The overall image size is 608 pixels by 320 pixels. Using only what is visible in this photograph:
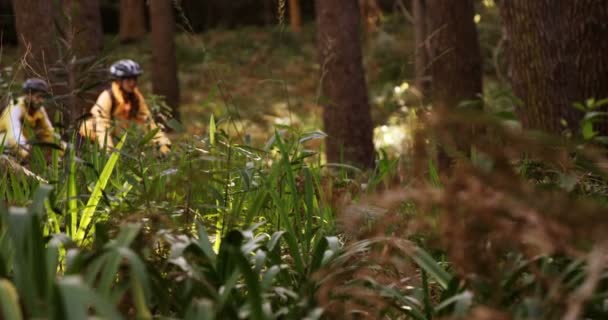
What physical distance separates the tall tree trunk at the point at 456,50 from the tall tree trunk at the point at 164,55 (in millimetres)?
8501

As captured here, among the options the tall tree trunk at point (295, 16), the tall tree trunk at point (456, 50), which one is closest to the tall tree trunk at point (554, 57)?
the tall tree trunk at point (456, 50)

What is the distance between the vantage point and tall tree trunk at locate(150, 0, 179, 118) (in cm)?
2114

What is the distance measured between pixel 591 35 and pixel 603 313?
591cm

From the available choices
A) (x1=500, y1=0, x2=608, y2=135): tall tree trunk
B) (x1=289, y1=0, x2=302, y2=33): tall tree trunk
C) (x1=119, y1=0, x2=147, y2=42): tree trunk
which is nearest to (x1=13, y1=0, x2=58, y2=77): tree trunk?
(x1=500, y1=0, x2=608, y2=135): tall tree trunk

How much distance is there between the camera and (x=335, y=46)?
12031mm

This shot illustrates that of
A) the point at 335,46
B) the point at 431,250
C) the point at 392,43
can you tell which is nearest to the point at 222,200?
the point at 431,250

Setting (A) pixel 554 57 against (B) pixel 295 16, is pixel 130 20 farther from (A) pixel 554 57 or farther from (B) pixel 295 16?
(A) pixel 554 57

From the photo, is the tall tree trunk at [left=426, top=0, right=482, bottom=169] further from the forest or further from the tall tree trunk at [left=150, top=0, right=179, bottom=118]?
the tall tree trunk at [left=150, top=0, right=179, bottom=118]

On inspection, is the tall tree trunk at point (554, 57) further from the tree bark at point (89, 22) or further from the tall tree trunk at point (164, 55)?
the tall tree trunk at point (164, 55)

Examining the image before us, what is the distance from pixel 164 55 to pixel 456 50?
9.74m

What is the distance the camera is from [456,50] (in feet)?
43.9

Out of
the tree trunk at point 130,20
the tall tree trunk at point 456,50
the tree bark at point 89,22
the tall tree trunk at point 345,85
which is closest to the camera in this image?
the tree bark at point 89,22

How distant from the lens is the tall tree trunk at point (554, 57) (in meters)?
7.99

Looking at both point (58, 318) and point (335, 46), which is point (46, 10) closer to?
point (335, 46)
